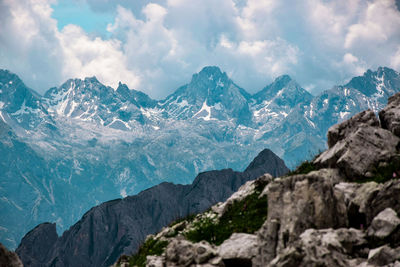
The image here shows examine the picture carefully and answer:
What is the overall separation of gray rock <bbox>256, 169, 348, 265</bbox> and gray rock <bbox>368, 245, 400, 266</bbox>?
270cm

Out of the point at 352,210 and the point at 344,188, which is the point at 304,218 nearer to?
the point at 352,210

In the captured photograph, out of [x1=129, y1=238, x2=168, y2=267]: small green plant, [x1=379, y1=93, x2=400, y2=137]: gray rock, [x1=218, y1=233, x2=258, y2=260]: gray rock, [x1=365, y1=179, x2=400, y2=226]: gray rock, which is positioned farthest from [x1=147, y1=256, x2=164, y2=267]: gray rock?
[x1=379, y1=93, x2=400, y2=137]: gray rock

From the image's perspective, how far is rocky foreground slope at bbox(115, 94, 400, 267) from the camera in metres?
14.6

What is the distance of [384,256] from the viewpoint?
13844 millimetres

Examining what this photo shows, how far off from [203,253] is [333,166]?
9456 mm

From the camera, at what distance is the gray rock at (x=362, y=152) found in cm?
2208

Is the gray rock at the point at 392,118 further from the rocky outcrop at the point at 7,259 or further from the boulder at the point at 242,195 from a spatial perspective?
the rocky outcrop at the point at 7,259

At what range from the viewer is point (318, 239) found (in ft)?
48.4

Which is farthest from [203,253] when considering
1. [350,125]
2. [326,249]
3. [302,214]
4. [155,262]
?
[350,125]

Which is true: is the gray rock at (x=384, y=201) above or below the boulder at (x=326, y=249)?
above

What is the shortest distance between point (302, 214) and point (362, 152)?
25.1ft

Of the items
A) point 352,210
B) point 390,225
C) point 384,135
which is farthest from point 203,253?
point 384,135

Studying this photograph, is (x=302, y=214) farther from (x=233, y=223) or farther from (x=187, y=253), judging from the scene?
(x=233, y=223)

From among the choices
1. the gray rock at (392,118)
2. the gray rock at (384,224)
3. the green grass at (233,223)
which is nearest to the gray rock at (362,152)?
the gray rock at (392,118)
